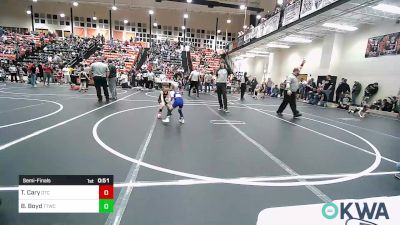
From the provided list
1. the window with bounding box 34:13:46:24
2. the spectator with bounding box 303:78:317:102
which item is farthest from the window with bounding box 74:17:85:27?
the spectator with bounding box 303:78:317:102

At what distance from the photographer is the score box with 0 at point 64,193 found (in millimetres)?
1978

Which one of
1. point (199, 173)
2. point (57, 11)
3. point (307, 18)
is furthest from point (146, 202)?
point (57, 11)

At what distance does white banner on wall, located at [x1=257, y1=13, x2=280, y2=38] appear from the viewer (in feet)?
59.3

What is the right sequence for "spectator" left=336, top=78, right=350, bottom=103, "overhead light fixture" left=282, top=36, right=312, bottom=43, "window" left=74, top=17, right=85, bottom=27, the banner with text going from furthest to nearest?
1. "window" left=74, top=17, right=85, bottom=27
2. "overhead light fixture" left=282, top=36, right=312, bottom=43
3. "spectator" left=336, top=78, right=350, bottom=103
4. the banner with text

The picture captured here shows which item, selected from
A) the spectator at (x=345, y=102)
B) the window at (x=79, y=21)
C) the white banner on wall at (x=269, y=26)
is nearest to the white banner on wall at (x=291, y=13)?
the white banner on wall at (x=269, y=26)

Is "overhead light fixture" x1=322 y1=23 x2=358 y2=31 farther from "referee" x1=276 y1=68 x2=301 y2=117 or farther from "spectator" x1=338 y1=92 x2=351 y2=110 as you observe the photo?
"referee" x1=276 y1=68 x2=301 y2=117

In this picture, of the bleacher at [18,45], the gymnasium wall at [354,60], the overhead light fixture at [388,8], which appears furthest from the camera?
the bleacher at [18,45]

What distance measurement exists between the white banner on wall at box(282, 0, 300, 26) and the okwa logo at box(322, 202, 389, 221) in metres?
15.2

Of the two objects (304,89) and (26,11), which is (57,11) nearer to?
(26,11)

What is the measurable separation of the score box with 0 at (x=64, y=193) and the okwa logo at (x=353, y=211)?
1.56m

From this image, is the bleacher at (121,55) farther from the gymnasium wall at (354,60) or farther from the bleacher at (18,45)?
the gymnasium wall at (354,60)

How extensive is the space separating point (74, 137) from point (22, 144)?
2.79 feet

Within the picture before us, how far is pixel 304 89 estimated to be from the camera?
744 inches

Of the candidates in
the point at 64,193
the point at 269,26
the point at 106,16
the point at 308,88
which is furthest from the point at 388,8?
the point at 106,16
